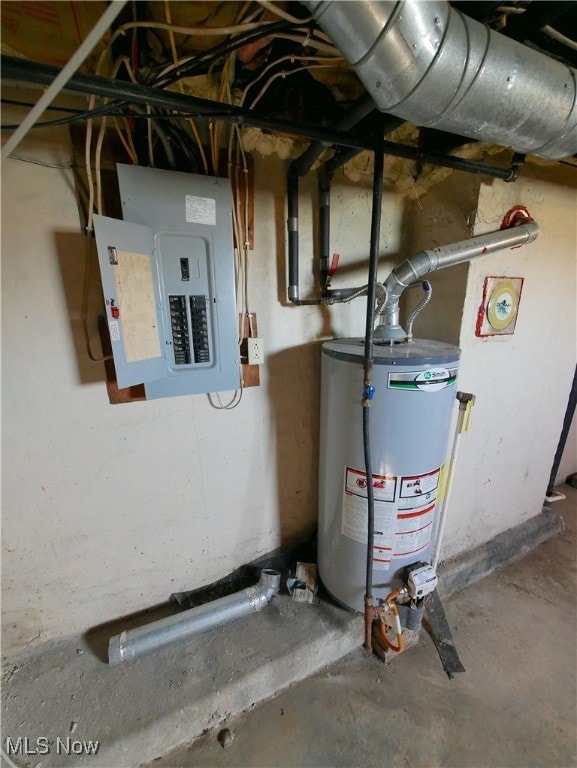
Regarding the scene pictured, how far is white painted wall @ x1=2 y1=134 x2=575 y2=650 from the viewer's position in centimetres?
95

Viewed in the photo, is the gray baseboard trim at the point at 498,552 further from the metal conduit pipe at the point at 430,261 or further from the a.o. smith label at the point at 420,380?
the metal conduit pipe at the point at 430,261

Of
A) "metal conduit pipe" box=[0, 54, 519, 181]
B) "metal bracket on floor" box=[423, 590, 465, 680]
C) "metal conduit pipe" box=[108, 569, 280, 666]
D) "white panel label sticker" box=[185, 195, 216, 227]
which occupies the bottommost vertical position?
"metal bracket on floor" box=[423, 590, 465, 680]

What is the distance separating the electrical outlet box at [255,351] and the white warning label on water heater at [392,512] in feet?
1.75

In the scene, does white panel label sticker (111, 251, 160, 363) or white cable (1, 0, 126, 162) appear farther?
white panel label sticker (111, 251, 160, 363)

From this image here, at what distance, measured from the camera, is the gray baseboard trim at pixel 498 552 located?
164 centimetres

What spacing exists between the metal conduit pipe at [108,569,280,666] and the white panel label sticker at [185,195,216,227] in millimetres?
Result: 1405

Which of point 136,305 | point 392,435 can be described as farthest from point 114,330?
point 392,435

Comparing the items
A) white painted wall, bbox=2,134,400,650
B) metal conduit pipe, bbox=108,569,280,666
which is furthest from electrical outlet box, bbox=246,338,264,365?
metal conduit pipe, bbox=108,569,280,666

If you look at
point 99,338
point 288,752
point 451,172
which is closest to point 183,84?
point 99,338

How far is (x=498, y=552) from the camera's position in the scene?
179 cm

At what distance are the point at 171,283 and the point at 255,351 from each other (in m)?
0.38

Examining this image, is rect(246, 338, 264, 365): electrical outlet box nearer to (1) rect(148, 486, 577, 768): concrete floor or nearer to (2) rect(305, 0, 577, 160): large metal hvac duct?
(2) rect(305, 0, 577, 160): large metal hvac duct

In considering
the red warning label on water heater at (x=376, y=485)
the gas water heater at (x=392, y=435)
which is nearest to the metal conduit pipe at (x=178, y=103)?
the gas water heater at (x=392, y=435)
